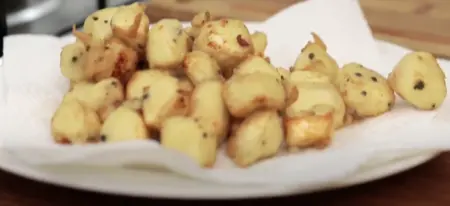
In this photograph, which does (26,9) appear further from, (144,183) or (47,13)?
(144,183)

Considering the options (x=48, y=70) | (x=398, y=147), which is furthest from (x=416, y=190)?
(x=48, y=70)

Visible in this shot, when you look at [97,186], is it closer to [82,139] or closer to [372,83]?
[82,139]

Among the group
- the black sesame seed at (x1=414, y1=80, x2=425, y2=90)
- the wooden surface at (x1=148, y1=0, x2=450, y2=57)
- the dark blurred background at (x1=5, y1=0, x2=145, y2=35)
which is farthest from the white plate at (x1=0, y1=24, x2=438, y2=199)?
the dark blurred background at (x1=5, y1=0, x2=145, y2=35)

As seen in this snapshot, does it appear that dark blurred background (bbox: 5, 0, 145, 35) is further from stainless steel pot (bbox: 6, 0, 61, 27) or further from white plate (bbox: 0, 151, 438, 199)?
white plate (bbox: 0, 151, 438, 199)

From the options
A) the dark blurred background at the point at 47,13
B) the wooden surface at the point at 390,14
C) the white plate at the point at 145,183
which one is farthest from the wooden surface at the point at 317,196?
the dark blurred background at the point at 47,13

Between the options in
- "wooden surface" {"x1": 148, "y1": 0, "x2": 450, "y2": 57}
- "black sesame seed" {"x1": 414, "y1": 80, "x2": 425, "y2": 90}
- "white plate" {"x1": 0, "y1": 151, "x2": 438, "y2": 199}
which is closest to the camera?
"white plate" {"x1": 0, "y1": 151, "x2": 438, "y2": 199}

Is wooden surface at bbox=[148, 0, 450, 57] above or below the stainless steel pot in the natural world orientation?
above

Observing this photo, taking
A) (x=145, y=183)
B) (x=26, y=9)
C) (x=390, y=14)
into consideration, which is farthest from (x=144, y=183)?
(x=26, y=9)
